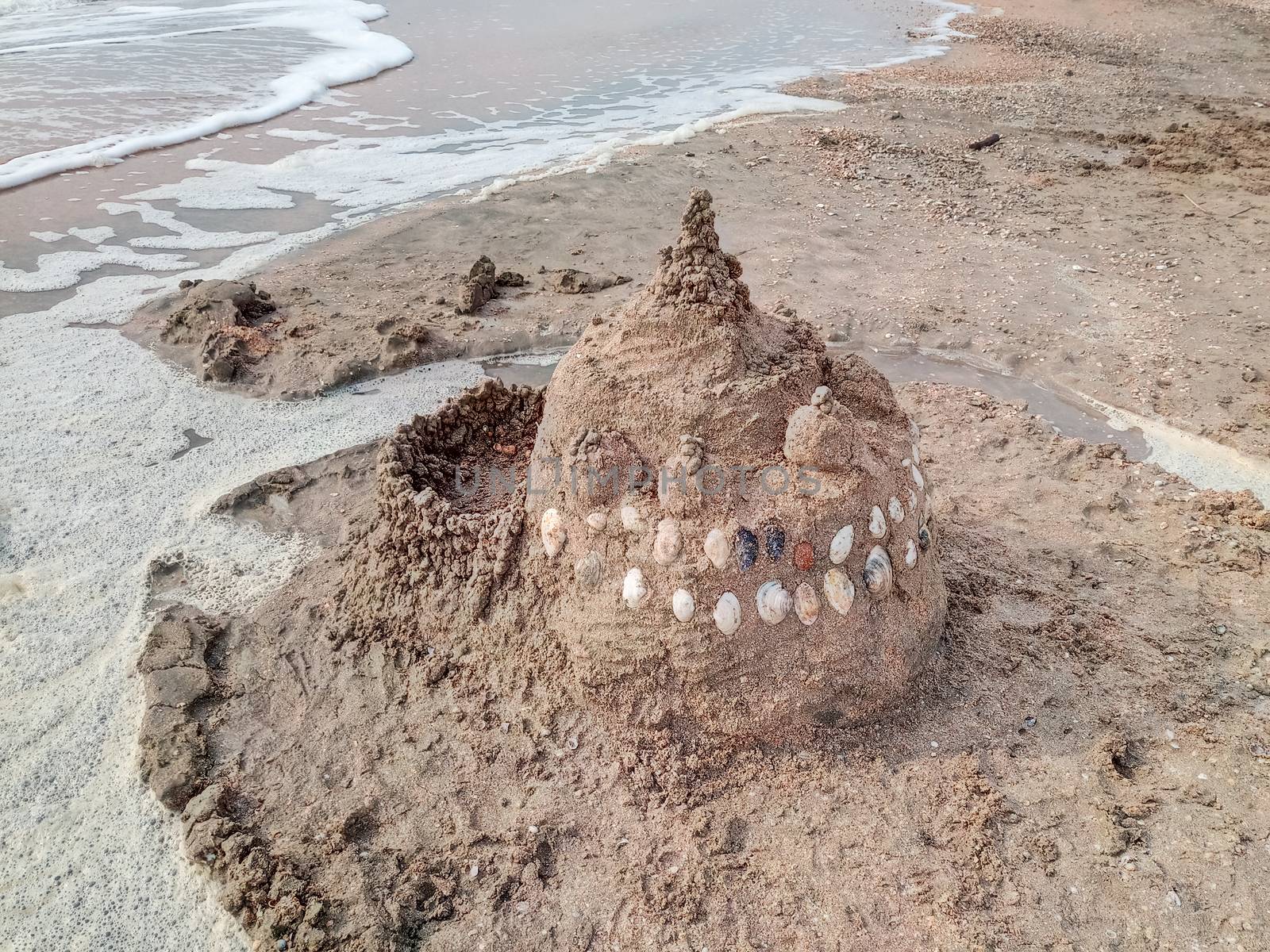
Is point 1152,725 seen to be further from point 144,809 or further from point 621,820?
point 144,809

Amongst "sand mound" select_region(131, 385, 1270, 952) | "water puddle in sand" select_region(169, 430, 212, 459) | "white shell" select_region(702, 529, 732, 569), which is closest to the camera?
"sand mound" select_region(131, 385, 1270, 952)

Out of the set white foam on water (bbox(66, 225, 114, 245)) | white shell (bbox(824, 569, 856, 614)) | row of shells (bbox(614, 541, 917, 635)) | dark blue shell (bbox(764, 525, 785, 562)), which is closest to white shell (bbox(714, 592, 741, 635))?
row of shells (bbox(614, 541, 917, 635))

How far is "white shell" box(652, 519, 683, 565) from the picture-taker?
221cm

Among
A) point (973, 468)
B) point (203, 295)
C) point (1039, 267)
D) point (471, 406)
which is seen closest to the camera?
point (471, 406)

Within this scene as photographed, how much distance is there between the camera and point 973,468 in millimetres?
3783

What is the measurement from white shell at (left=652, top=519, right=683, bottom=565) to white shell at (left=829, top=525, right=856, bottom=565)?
0.41m

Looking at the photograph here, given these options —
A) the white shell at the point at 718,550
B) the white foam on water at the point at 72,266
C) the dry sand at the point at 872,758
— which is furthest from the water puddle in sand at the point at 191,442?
the white shell at the point at 718,550

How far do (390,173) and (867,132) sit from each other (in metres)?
4.86

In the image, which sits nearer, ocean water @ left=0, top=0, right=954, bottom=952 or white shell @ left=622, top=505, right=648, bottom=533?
white shell @ left=622, top=505, right=648, bottom=533

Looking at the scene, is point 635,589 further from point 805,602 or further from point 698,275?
point 698,275

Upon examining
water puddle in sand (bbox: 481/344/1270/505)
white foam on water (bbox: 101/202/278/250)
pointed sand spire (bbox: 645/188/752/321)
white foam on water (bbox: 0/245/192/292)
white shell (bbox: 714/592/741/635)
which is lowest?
water puddle in sand (bbox: 481/344/1270/505)

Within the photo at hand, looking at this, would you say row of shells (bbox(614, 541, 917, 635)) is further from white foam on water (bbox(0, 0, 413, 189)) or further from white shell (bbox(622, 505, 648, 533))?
white foam on water (bbox(0, 0, 413, 189))

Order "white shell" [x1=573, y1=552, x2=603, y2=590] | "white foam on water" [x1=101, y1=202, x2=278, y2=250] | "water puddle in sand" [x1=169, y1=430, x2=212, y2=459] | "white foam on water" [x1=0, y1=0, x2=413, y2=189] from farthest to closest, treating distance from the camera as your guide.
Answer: "white foam on water" [x1=0, y1=0, x2=413, y2=189] < "white foam on water" [x1=101, y1=202, x2=278, y2=250] < "water puddle in sand" [x1=169, y1=430, x2=212, y2=459] < "white shell" [x1=573, y1=552, x2=603, y2=590]

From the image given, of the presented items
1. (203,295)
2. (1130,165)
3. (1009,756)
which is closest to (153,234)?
(203,295)
